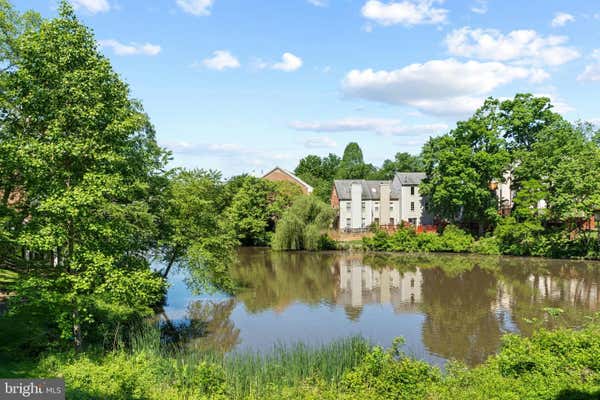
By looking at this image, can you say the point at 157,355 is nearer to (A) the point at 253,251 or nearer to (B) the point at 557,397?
(B) the point at 557,397

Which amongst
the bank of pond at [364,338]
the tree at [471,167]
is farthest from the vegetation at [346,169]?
the bank of pond at [364,338]

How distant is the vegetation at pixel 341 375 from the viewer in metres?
10.7

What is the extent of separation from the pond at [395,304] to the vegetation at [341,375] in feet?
11.0

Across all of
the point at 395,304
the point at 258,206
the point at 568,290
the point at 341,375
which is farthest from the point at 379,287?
the point at 258,206

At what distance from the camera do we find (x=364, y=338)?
58.8 feet

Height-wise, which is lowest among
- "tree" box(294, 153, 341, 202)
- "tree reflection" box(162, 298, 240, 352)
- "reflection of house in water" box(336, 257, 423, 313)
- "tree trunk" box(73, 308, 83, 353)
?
"tree reflection" box(162, 298, 240, 352)

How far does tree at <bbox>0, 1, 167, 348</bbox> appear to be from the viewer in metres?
12.3

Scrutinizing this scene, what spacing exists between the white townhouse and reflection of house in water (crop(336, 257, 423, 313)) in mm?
19300

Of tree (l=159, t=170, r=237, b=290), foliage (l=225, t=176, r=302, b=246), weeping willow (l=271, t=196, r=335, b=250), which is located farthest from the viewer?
foliage (l=225, t=176, r=302, b=246)

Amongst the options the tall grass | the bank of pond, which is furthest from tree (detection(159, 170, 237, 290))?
the tall grass

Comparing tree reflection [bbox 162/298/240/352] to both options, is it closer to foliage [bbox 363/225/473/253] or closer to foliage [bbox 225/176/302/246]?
foliage [bbox 225/176/302/246]

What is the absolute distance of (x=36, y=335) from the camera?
14.2 metres

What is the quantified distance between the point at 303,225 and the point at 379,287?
16.7 m

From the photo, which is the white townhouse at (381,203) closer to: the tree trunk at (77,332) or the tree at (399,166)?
the tree at (399,166)
